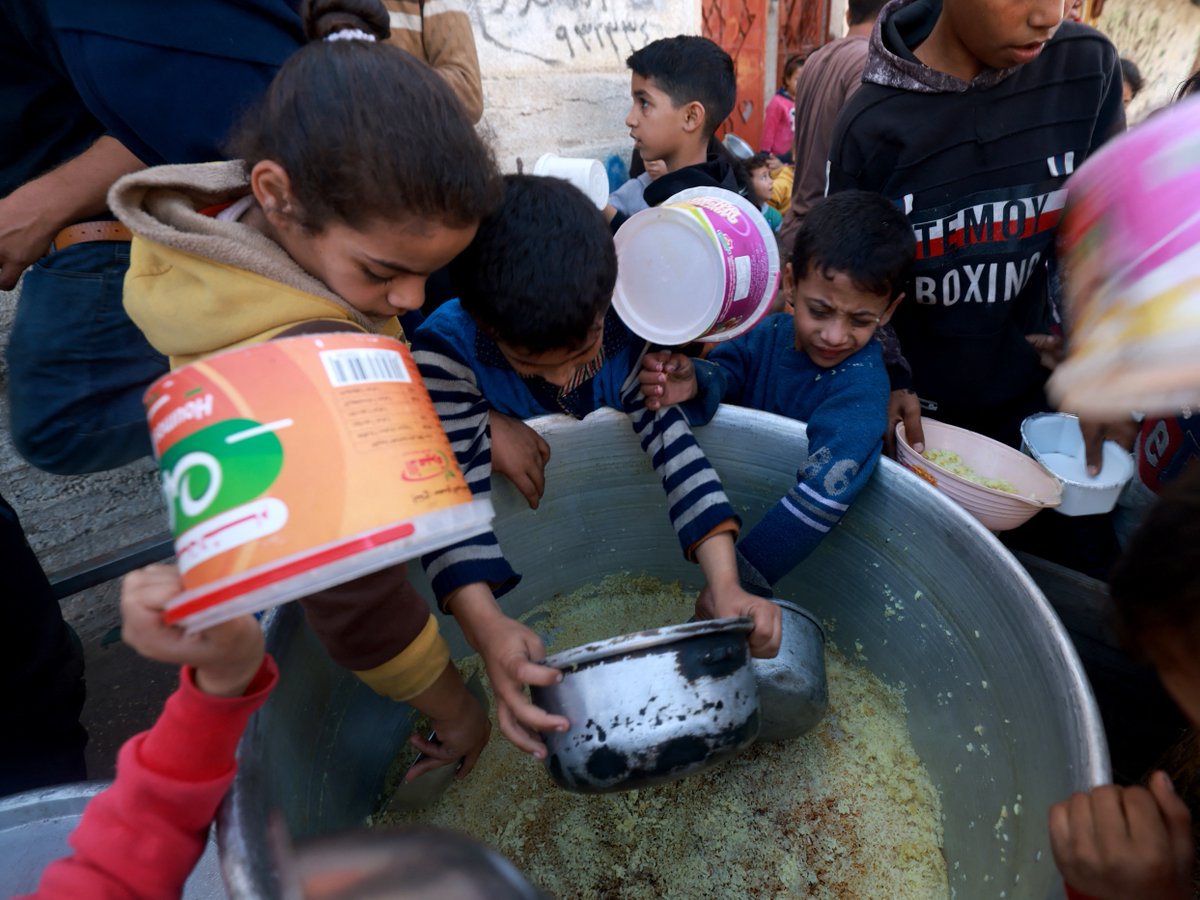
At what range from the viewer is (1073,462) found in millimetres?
1439

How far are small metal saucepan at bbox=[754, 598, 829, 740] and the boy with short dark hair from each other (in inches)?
4.1

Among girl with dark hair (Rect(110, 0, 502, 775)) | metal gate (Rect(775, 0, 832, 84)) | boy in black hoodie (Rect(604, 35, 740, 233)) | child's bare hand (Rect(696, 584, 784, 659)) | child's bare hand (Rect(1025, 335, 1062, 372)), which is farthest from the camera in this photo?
metal gate (Rect(775, 0, 832, 84))

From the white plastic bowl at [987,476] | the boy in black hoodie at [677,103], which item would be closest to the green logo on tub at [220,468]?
the white plastic bowl at [987,476]

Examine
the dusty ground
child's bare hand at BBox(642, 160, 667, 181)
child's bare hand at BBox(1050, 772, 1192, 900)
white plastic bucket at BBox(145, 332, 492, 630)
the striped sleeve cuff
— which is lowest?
the dusty ground

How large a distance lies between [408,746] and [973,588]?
103cm

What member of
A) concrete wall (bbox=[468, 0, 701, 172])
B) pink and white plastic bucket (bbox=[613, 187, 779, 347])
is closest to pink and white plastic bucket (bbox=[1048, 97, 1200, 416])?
pink and white plastic bucket (bbox=[613, 187, 779, 347])

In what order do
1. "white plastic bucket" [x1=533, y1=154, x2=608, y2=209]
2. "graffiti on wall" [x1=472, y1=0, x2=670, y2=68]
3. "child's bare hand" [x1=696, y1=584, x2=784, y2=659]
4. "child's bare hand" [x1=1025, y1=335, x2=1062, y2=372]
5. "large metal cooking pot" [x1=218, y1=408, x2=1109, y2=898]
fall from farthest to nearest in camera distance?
"graffiti on wall" [x1=472, y1=0, x2=670, y2=68], "white plastic bucket" [x1=533, y1=154, x2=608, y2=209], "child's bare hand" [x1=1025, y1=335, x2=1062, y2=372], "child's bare hand" [x1=696, y1=584, x2=784, y2=659], "large metal cooking pot" [x1=218, y1=408, x2=1109, y2=898]

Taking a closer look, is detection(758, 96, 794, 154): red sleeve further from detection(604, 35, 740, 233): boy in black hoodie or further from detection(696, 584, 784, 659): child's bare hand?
detection(696, 584, 784, 659): child's bare hand

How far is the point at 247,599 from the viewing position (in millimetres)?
440

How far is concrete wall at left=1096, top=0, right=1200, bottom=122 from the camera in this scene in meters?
6.80

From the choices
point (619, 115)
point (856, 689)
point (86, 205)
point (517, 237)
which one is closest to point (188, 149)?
point (86, 205)

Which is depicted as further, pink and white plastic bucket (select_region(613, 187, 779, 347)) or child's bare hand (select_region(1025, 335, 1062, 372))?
child's bare hand (select_region(1025, 335, 1062, 372))

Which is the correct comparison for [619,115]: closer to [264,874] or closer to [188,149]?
[188,149]

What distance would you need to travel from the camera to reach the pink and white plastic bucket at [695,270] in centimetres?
107
